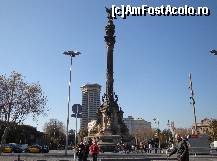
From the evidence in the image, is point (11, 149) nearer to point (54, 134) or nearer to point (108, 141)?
point (108, 141)

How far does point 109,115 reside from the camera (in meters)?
67.6

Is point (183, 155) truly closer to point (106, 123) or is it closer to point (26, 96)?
point (26, 96)

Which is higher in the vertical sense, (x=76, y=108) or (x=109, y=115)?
(x=109, y=115)

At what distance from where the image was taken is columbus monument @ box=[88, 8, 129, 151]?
65481 mm

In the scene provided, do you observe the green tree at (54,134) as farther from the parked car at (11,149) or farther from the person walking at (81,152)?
the person walking at (81,152)

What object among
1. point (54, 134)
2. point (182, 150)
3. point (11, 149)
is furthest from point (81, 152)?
point (54, 134)

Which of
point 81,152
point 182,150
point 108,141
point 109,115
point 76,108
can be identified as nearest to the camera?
point 182,150

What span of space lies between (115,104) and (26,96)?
2494cm

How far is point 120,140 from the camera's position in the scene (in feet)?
Answer: 214

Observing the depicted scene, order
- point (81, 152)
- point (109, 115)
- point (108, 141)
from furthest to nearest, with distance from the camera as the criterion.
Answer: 1. point (109, 115)
2. point (108, 141)
3. point (81, 152)

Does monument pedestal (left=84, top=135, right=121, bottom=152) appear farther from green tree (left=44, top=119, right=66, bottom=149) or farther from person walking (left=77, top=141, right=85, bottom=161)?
green tree (left=44, top=119, right=66, bottom=149)

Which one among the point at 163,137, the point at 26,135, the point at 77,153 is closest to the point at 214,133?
the point at 163,137

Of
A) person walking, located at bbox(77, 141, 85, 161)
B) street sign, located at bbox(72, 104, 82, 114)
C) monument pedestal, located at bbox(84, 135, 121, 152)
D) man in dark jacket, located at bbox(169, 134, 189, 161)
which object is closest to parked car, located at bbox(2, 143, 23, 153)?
monument pedestal, located at bbox(84, 135, 121, 152)

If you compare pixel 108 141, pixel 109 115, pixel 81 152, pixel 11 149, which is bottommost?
pixel 81 152
